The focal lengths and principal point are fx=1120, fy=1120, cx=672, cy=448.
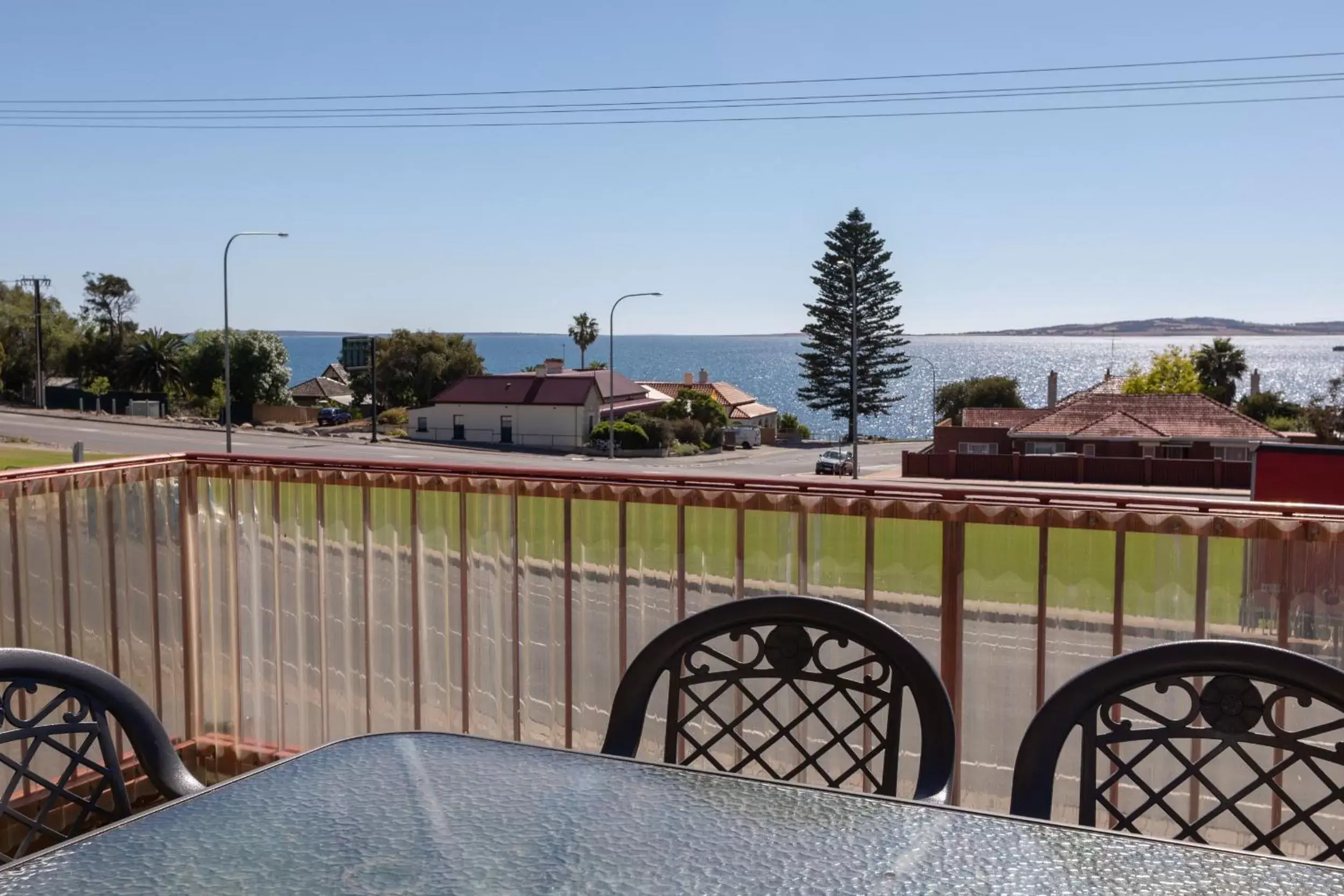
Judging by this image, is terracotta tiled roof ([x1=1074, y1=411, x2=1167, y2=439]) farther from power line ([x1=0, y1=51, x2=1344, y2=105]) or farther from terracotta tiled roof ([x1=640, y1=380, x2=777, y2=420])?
terracotta tiled roof ([x1=640, y1=380, x2=777, y2=420])

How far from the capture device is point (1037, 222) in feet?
369

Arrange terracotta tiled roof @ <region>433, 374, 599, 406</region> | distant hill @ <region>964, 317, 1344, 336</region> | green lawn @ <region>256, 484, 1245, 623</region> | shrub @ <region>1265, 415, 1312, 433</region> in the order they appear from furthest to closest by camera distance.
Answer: distant hill @ <region>964, 317, 1344, 336</region>, shrub @ <region>1265, 415, 1312, 433</region>, terracotta tiled roof @ <region>433, 374, 599, 406</region>, green lawn @ <region>256, 484, 1245, 623</region>

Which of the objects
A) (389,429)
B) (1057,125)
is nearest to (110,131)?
(389,429)

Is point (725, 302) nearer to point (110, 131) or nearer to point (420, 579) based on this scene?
point (110, 131)

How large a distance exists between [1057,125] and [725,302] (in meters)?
54.9

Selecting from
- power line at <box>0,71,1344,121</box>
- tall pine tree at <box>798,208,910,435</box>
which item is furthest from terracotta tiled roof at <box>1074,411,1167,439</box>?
tall pine tree at <box>798,208,910,435</box>

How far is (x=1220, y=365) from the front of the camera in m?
68.3

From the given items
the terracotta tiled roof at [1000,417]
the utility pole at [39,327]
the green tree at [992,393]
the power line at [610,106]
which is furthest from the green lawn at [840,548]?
Answer: the green tree at [992,393]

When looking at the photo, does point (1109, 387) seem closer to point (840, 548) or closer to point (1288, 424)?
point (1288, 424)

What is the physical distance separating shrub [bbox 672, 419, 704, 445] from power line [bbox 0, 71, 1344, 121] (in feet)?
45.7

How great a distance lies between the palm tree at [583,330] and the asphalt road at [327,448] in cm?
2231

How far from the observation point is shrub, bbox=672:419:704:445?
5138 centimetres

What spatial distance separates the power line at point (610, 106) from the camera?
136 ft

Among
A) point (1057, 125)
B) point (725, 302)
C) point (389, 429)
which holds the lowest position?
point (389, 429)
